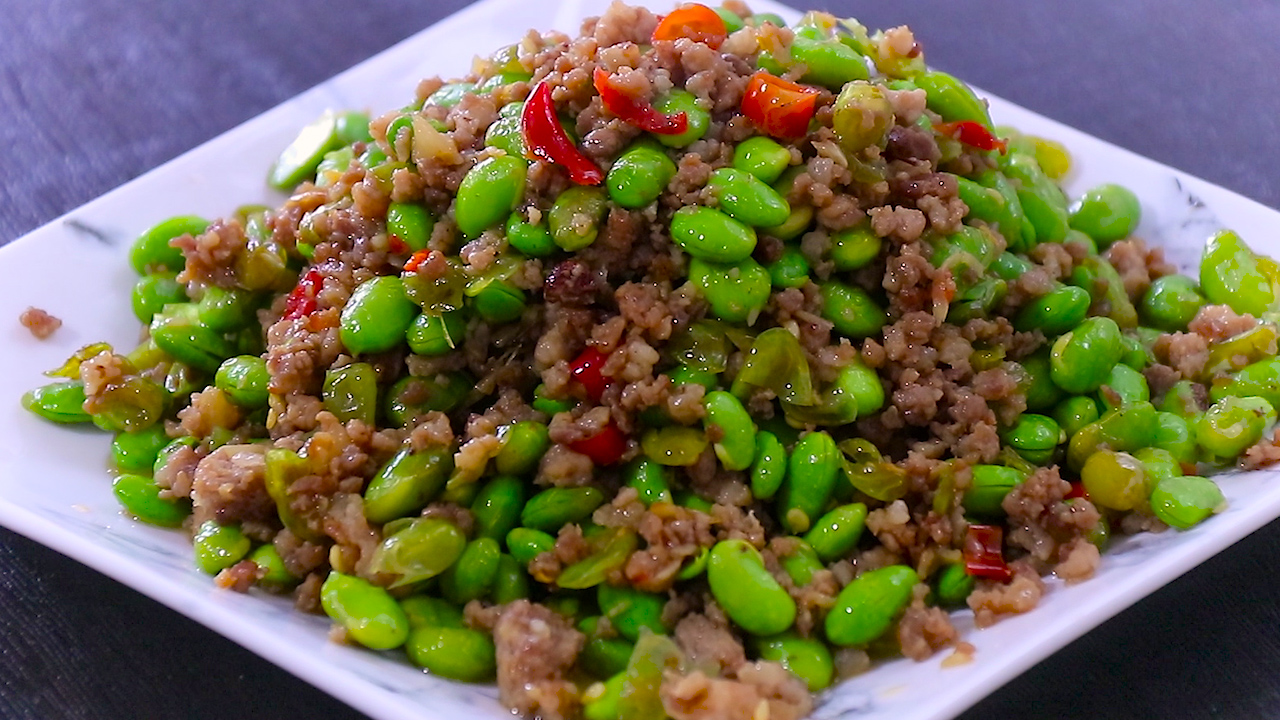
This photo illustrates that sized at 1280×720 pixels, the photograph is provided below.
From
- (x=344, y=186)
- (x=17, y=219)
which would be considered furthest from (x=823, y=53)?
(x=17, y=219)

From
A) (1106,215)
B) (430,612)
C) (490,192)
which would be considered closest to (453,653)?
(430,612)

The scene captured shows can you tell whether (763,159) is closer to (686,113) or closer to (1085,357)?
(686,113)

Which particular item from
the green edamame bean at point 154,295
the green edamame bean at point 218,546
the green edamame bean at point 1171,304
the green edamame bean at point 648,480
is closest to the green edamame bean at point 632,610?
the green edamame bean at point 648,480

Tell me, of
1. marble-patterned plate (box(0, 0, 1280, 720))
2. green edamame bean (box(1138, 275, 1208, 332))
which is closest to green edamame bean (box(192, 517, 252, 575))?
marble-patterned plate (box(0, 0, 1280, 720))

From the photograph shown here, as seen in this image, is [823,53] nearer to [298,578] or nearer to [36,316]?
[298,578]

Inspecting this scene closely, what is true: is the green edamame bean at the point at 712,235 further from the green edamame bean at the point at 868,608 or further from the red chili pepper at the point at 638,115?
the green edamame bean at the point at 868,608

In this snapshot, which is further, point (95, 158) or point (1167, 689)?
point (95, 158)

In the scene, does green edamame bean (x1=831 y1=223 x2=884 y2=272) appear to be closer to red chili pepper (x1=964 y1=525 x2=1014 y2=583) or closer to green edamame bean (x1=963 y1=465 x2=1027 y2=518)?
green edamame bean (x1=963 y1=465 x2=1027 y2=518)
